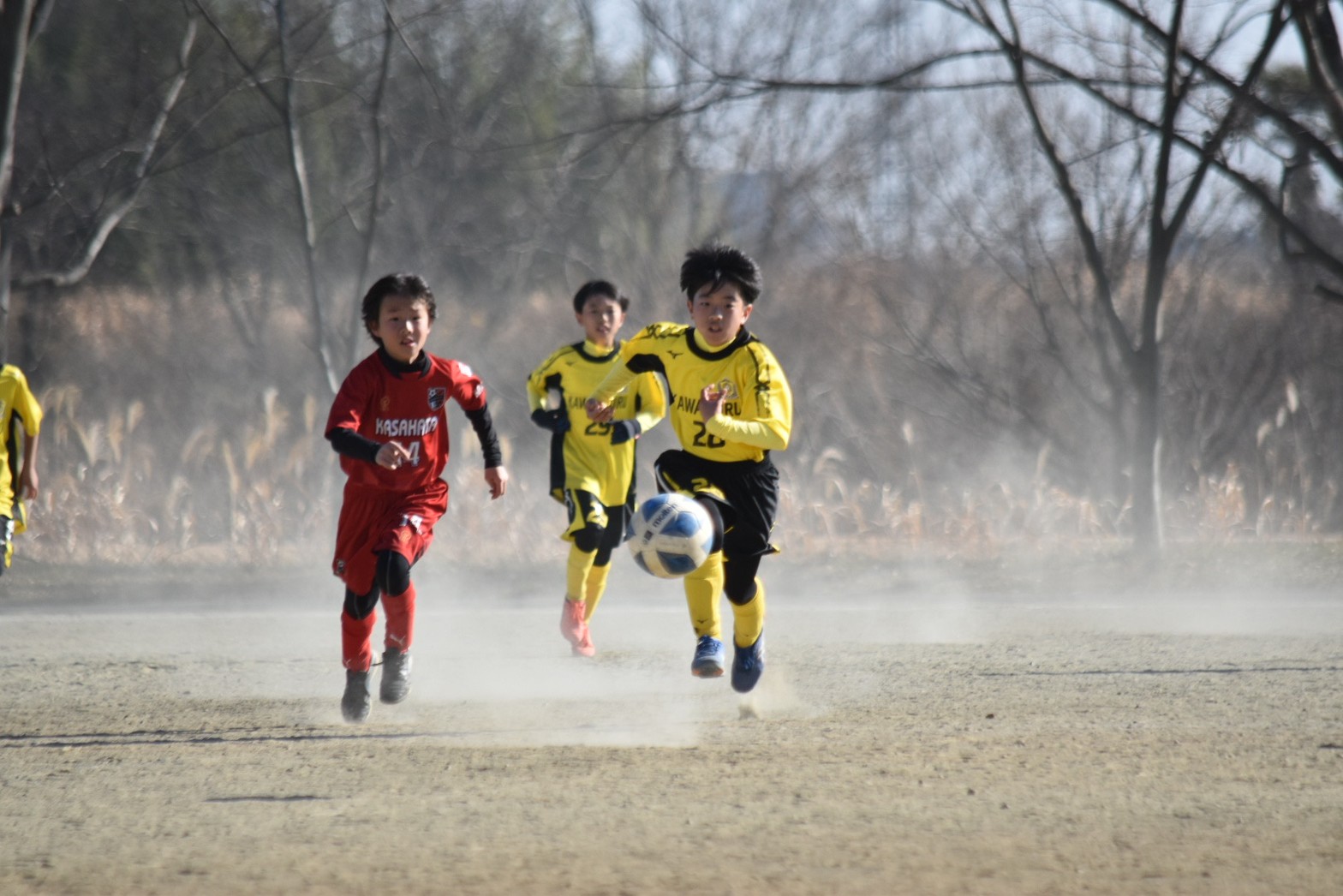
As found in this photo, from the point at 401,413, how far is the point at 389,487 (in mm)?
305

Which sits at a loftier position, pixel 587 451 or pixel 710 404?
pixel 710 404

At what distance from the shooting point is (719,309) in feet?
19.6

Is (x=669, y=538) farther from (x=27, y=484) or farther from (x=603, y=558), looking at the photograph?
(x=27, y=484)

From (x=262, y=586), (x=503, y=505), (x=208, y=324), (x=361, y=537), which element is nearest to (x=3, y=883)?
(x=361, y=537)

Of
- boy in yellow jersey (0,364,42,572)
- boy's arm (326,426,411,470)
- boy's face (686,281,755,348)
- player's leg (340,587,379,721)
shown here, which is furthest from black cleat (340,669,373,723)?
boy in yellow jersey (0,364,42,572)

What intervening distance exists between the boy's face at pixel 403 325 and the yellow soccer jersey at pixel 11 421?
2.69 metres

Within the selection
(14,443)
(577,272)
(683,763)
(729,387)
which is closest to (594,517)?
(729,387)

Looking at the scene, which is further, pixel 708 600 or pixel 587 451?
pixel 587 451

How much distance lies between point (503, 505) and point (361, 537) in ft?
27.7

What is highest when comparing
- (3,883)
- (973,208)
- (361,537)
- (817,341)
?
(973,208)

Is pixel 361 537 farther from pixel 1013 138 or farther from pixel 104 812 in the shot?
pixel 1013 138

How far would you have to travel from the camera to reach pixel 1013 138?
15938 millimetres

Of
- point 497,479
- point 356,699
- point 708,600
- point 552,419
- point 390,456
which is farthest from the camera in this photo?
point 552,419

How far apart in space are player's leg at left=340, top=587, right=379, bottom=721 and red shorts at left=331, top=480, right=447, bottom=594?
0.05 metres
